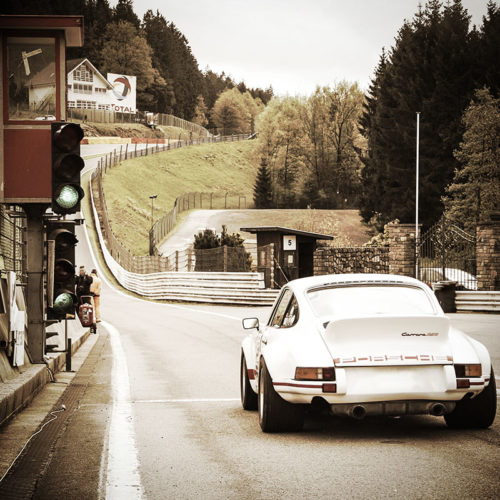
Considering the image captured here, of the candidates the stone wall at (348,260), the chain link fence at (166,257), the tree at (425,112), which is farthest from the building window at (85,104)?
the stone wall at (348,260)

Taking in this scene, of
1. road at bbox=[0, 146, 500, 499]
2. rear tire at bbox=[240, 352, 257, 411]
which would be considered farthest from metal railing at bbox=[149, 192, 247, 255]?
rear tire at bbox=[240, 352, 257, 411]

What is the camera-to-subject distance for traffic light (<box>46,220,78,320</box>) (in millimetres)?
10852

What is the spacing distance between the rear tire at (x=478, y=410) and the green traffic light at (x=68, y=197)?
5162mm

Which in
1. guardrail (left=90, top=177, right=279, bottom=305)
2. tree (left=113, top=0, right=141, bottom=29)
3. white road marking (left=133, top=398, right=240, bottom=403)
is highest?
tree (left=113, top=0, right=141, bottom=29)

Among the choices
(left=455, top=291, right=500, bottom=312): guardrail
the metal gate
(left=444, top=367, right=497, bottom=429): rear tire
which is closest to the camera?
(left=444, top=367, right=497, bottom=429): rear tire

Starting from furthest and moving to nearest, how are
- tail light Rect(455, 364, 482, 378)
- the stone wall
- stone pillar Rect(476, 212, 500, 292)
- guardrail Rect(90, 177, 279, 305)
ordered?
the stone wall < guardrail Rect(90, 177, 279, 305) < stone pillar Rect(476, 212, 500, 292) < tail light Rect(455, 364, 482, 378)

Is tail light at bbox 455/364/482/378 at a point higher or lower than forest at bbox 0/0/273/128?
lower

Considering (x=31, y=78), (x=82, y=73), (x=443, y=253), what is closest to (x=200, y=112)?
(x=82, y=73)

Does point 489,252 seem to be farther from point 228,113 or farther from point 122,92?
point 228,113

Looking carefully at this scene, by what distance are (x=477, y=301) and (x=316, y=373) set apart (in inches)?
870

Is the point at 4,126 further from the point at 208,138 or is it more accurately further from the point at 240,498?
the point at 208,138

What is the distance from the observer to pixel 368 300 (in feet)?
25.4

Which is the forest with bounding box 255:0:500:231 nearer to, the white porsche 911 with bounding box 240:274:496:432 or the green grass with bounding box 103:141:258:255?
the green grass with bounding box 103:141:258:255

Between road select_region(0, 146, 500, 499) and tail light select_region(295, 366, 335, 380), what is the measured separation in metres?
0.51
